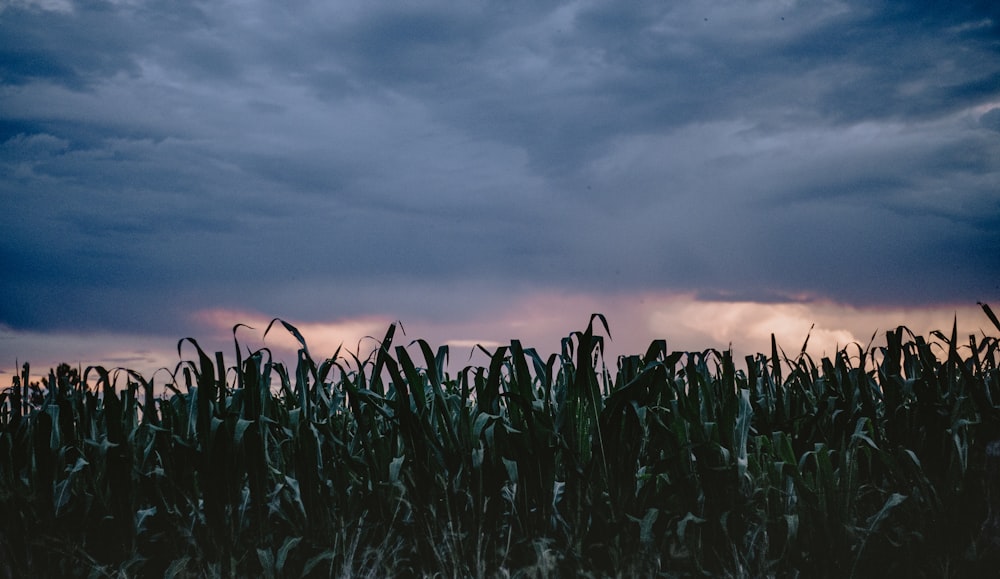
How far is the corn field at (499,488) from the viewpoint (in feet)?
9.23

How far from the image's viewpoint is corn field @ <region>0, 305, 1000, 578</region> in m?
2.81

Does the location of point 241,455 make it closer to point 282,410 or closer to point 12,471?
point 282,410

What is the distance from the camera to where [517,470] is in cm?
283

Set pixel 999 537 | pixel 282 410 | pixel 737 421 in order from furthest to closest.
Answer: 1. pixel 282 410
2. pixel 737 421
3. pixel 999 537

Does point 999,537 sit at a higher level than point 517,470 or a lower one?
lower

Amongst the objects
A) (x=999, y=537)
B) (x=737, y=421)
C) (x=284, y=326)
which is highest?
(x=284, y=326)

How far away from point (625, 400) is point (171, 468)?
5.80 feet

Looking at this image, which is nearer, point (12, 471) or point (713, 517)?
point (713, 517)

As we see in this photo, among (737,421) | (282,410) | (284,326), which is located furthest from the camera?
(282,410)

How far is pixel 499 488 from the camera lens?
288cm

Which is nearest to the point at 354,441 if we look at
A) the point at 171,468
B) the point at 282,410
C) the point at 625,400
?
the point at 282,410

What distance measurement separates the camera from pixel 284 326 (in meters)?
3.18

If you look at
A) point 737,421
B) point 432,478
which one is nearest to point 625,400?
point 737,421

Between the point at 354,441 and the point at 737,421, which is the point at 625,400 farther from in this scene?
the point at 354,441
